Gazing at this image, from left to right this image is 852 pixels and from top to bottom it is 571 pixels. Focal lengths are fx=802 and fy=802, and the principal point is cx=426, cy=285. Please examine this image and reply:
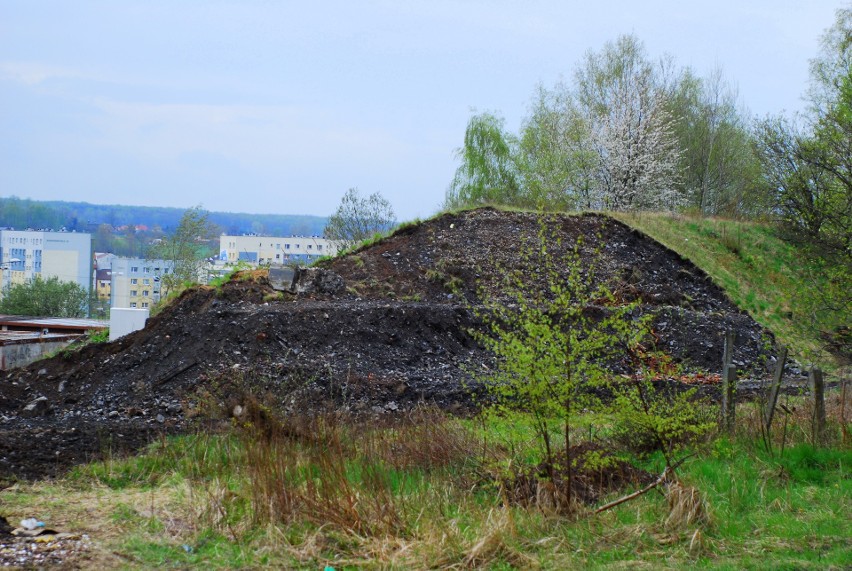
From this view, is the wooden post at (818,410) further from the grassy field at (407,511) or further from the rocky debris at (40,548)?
the rocky debris at (40,548)

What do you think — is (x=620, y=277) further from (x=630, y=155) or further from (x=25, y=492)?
(x=25, y=492)

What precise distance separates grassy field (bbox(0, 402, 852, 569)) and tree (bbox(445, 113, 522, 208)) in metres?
33.3

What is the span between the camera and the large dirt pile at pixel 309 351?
1041cm

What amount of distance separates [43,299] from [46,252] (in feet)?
42.9

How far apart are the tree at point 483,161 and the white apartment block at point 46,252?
97.8 ft

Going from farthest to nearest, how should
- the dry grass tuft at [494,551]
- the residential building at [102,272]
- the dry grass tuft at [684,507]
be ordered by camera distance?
the residential building at [102,272] → the dry grass tuft at [684,507] → the dry grass tuft at [494,551]

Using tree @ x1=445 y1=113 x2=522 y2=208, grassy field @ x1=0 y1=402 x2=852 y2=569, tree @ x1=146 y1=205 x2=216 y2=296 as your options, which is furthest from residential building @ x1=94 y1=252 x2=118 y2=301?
grassy field @ x1=0 y1=402 x2=852 y2=569

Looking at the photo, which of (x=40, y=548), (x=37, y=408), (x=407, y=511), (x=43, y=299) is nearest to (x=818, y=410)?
(x=407, y=511)

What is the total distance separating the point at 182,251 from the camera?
3966 centimetres

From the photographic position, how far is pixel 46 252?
58719mm

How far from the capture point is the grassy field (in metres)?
5.27

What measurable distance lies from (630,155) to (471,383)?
68.4 feet

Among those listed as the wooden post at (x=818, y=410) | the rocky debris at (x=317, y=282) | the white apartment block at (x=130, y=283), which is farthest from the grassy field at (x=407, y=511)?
the white apartment block at (x=130, y=283)

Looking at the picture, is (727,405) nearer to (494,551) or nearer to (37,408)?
(494,551)
